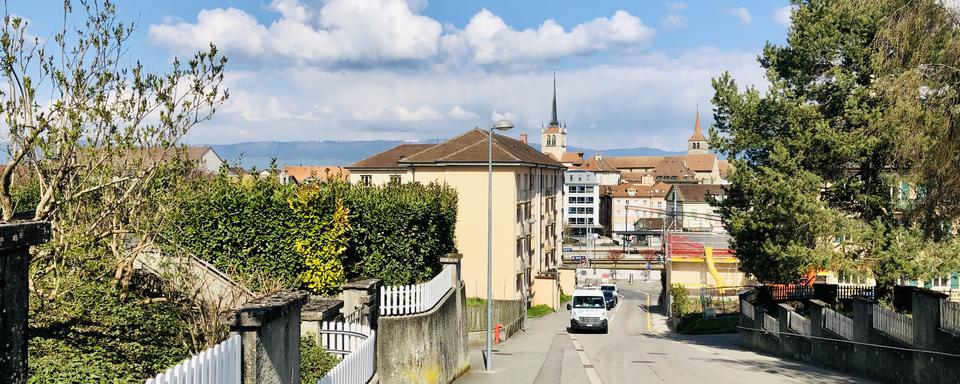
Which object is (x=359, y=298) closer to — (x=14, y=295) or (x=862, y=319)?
(x=14, y=295)

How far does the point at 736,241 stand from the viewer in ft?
94.9

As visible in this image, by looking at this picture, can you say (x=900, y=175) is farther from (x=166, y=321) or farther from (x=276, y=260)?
(x=166, y=321)

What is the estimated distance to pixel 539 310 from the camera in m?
52.4

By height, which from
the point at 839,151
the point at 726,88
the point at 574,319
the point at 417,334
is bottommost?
the point at 574,319

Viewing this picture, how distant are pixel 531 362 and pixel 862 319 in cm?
982

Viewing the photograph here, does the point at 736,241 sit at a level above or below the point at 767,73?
below

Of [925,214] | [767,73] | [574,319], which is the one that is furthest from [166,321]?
[574,319]

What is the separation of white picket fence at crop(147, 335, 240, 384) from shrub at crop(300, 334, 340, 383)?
3.65 m

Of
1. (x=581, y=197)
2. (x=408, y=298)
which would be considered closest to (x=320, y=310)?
(x=408, y=298)

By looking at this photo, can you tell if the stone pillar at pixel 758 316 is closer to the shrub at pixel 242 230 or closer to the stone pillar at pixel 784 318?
the stone pillar at pixel 784 318

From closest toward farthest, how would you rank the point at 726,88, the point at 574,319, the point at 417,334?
the point at 417,334 → the point at 726,88 → the point at 574,319

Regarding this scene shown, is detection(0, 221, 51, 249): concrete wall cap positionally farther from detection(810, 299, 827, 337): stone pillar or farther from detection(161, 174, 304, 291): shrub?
detection(810, 299, 827, 337): stone pillar

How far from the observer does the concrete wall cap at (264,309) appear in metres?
6.06

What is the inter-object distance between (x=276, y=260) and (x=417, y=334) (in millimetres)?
3470
